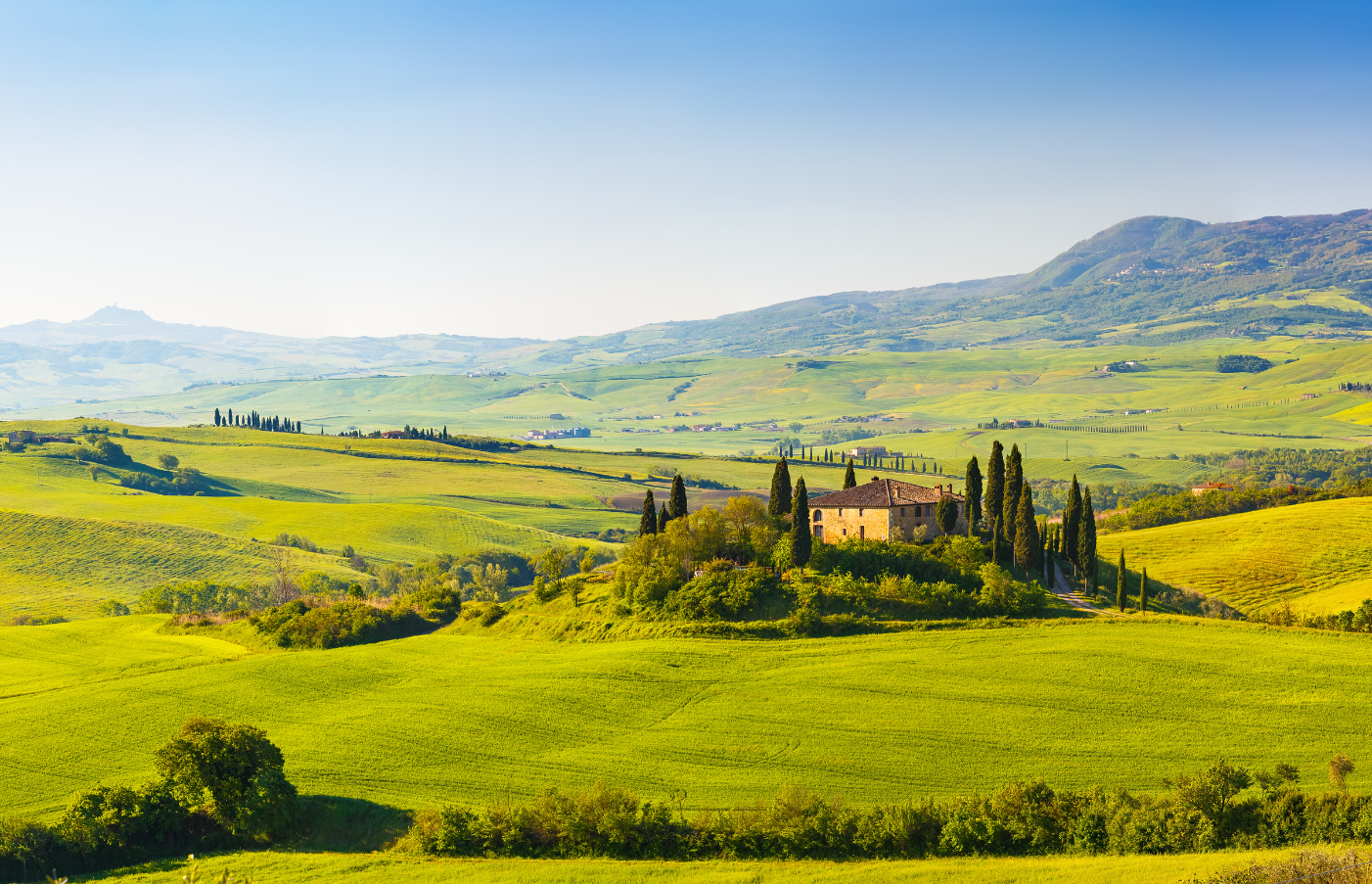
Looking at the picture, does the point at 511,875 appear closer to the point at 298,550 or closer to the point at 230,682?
the point at 230,682

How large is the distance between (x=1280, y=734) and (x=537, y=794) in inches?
1619

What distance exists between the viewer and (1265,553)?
104m

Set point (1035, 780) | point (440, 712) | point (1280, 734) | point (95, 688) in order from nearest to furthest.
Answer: point (1035, 780) < point (1280, 734) < point (440, 712) < point (95, 688)

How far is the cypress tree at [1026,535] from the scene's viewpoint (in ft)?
285

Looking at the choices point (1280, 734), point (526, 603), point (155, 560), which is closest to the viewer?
point (1280, 734)

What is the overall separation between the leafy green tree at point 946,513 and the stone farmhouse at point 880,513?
0.77 metres

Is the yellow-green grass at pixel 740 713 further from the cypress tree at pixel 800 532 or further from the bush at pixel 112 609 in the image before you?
the bush at pixel 112 609

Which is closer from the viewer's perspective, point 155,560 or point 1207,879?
point 1207,879

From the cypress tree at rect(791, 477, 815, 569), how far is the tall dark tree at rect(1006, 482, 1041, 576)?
18.9 m

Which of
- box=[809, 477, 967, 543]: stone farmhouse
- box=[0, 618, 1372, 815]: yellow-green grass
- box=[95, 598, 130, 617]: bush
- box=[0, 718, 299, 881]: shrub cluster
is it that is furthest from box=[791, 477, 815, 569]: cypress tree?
box=[95, 598, 130, 617]: bush

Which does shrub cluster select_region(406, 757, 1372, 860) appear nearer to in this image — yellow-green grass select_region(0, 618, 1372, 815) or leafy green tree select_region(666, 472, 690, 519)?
yellow-green grass select_region(0, 618, 1372, 815)

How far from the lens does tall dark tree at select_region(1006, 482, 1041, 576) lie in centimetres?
8694

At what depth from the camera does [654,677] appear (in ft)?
222

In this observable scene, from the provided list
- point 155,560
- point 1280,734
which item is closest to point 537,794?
point 1280,734
